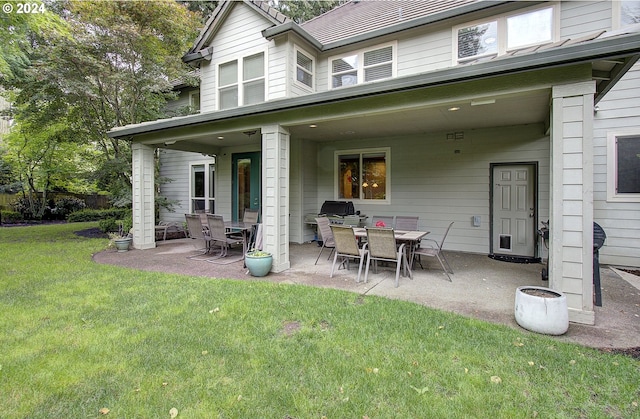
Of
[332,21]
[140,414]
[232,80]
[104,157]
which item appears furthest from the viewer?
[104,157]

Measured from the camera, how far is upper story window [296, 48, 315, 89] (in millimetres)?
7984

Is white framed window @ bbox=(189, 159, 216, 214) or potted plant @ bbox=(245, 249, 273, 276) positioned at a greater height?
white framed window @ bbox=(189, 159, 216, 214)

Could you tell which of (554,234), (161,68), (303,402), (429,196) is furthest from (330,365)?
(161,68)

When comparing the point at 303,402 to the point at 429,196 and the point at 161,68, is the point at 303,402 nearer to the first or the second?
the point at 429,196

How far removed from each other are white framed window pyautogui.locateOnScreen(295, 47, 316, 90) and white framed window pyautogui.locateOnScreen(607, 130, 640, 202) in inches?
257

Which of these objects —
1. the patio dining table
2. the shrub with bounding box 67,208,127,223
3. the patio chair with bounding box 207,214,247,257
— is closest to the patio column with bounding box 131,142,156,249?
the patio chair with bounding box 207,214,247,257

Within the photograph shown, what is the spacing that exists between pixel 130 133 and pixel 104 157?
4456 millimetres

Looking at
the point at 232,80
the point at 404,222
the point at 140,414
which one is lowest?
the point at 140,414

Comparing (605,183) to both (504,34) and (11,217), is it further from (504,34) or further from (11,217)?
(11,217)

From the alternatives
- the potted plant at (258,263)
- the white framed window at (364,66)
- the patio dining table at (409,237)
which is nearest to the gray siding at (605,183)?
the patio dining table at (409,237)

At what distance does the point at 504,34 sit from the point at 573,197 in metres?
4.83

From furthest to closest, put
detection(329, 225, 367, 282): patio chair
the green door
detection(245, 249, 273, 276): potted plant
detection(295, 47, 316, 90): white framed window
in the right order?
1. the green door
2. detection(295, 47, 316, 90): white framed window
3. detection(245, 249, 273, 276): potted plant
4. detection(329, 225, 367, 282): patio chair

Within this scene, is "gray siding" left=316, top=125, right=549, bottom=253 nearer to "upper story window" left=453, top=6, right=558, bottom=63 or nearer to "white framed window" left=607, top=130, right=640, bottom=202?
"white framed window" left=607, top=130, right=640, bottom=202

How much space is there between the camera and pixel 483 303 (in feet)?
12.6
